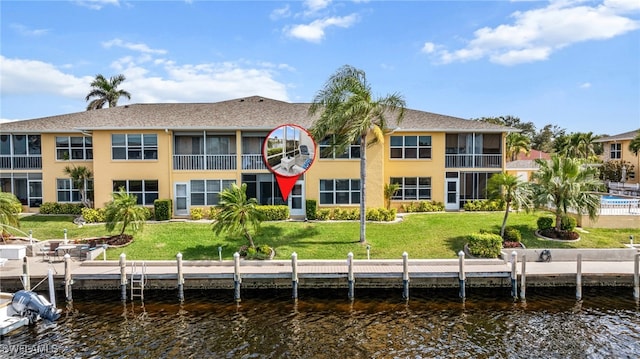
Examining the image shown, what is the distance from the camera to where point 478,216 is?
2750cm

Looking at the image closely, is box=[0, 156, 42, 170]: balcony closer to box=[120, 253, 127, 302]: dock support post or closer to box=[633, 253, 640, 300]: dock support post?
box=[120, 253, 127, 302]: dock support post

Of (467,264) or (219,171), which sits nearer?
(467,264)

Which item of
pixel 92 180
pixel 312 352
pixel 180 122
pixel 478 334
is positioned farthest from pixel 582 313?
pixel 92 180

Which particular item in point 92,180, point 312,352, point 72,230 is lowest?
point 312,352

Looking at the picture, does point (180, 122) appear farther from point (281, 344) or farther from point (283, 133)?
point (281, 344)

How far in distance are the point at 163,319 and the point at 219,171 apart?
562 inches

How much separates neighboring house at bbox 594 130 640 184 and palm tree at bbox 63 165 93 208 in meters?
48.5

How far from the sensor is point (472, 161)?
30797 millimetres

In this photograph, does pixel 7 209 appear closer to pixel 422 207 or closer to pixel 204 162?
pixel 204 162

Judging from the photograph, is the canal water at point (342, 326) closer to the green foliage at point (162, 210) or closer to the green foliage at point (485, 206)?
the green foliage at point (162, 210)

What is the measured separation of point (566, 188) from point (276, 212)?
643 inches

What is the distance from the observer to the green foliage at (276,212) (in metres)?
26.9

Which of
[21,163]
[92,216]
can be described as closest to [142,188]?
[92,216]

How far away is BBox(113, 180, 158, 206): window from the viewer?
2850cm
